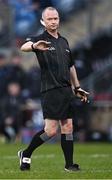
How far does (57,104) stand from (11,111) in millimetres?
11621

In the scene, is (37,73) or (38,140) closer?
(38,140)

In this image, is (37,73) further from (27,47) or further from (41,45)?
(41,45)

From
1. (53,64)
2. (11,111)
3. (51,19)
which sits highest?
(51,19)

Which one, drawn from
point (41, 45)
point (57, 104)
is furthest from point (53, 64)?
point (57, 104)

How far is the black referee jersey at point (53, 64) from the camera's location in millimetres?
10906

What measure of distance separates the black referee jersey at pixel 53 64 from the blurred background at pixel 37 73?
10697mm

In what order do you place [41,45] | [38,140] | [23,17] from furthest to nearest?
[23,17] → [38,140] → [41,45]

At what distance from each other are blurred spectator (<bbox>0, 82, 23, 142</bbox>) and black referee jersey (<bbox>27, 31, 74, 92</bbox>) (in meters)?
11.2

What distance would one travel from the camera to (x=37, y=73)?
74.1 ft

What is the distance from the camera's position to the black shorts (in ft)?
35.8

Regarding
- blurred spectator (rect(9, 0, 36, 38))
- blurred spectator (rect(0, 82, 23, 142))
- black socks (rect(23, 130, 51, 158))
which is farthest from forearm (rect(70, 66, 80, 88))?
blurred spectator (rect(9, 0, 36, 38))

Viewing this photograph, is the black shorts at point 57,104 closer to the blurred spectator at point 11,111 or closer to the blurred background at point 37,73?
the blurred background at point 37,73

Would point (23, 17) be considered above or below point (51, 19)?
→ below

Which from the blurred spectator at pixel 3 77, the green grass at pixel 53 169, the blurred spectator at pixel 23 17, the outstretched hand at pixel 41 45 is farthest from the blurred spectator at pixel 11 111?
the outstretched hand at pixel 41 45
